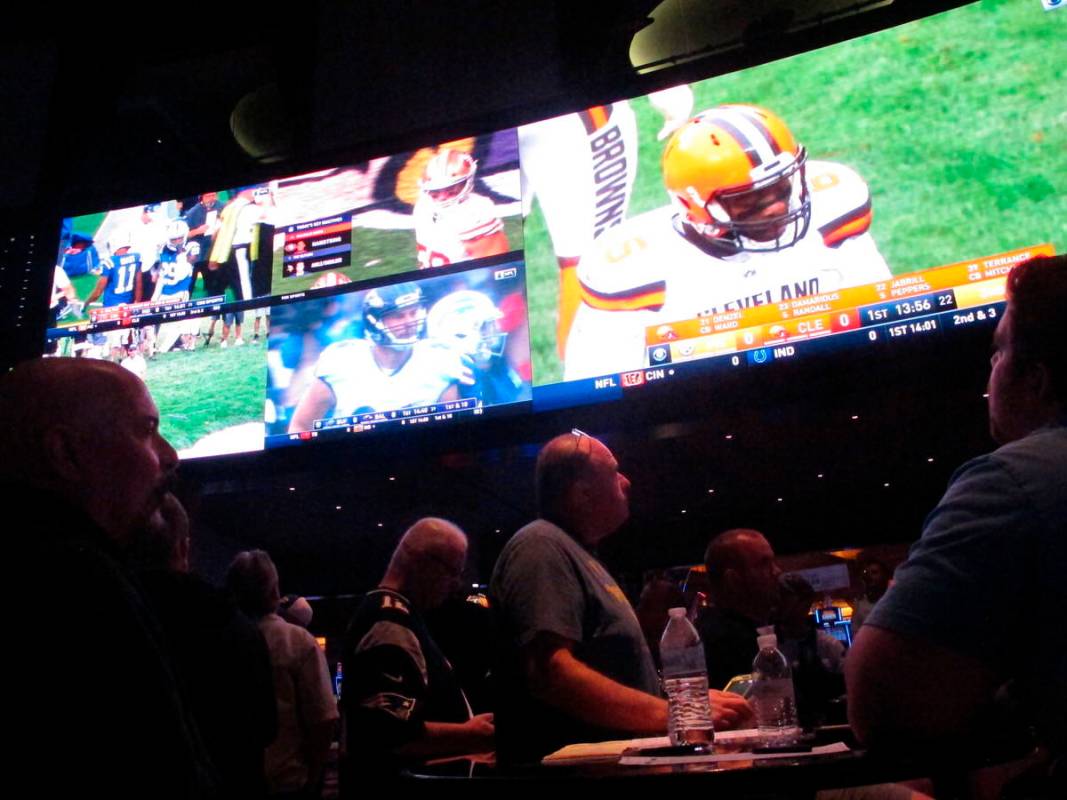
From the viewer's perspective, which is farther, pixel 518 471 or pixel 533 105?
pixel 518 471

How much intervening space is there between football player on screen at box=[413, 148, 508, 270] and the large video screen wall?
12mm

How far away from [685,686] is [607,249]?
2.77 meters

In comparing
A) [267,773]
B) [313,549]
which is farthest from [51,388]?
[313,549]

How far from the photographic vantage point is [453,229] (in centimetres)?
437

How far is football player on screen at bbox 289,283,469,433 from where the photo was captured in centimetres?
420

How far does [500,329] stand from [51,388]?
2922 mm

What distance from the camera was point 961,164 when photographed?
3605mm

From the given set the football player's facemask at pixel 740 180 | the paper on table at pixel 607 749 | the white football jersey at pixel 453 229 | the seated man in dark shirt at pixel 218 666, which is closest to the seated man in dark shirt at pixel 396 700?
the seated man in dark shirt at pixel 218 666

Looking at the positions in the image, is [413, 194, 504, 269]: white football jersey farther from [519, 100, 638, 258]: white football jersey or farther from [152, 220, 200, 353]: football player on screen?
[152, 220, 200, 353]: football player on screen

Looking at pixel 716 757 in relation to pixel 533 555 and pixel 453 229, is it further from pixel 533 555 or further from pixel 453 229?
pixel 453 229

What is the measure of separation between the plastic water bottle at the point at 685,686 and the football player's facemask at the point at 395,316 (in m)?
2.71

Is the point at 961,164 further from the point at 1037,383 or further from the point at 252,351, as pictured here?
the point at 252,351

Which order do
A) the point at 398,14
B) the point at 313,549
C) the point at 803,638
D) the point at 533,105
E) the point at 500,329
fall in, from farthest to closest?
the point at 313,549, the point at 398,14, the point at 533,105, the point at 500,329, the point at 803,638

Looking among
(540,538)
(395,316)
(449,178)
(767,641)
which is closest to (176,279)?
(395,316)
